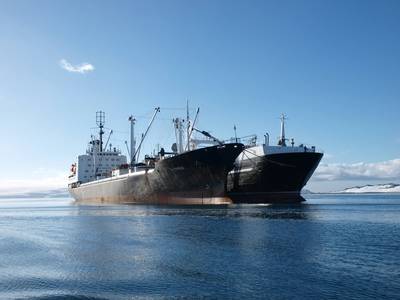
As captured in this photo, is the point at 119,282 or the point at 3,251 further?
the point at 3,251

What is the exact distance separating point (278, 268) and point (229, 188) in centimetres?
5572

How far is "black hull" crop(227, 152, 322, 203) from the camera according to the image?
70625mm

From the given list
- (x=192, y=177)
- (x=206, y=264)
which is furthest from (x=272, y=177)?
(x=206, y=264)

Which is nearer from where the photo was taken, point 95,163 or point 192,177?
point 192,177

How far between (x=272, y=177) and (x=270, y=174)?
0.70 meters

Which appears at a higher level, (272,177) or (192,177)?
(272,177)

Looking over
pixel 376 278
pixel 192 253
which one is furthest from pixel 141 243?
pixel 376 278

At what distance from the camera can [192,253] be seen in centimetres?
2373

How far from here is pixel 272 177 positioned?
233ft

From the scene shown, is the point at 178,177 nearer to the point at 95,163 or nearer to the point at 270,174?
the point at 270,174

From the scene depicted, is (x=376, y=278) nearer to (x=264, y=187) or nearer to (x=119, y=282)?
(x=119, y=282)

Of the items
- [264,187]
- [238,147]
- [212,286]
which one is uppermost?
[238,147]

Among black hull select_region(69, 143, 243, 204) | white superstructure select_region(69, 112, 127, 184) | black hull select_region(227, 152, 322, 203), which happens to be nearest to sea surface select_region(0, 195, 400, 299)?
black hull select_region(69, 143, 243, 204)

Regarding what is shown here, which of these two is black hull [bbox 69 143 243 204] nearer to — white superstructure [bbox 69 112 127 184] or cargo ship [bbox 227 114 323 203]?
cargo ship [bbox 227 114 323 203]
